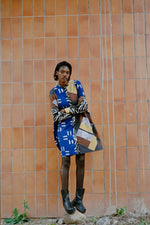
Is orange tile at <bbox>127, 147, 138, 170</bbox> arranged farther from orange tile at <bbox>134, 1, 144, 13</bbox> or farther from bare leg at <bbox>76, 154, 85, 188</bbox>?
orange tile at <bbox>134, 1, 144, 13</bbox>

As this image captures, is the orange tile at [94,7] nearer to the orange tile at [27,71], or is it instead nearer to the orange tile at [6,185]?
the orange tile at [27,71]

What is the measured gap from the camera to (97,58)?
3.88 metres

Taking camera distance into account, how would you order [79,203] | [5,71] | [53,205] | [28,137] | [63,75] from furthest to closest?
[5,71], [28,137], [53,205], [63,75], [79,203]

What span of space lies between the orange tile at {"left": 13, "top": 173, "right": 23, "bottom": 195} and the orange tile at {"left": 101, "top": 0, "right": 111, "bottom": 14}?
238 cm

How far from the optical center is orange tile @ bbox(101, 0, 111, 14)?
3.95 m

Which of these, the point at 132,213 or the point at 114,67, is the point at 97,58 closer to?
Result: the point at 114,67

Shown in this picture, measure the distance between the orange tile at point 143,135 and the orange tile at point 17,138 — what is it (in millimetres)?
1499

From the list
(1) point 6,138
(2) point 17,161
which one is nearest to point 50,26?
(1) point 6,138

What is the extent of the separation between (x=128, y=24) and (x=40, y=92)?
57.3 inches

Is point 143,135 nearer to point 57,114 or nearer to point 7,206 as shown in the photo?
point 57,114

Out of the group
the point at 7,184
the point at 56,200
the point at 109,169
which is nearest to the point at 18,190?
the point at 7,184

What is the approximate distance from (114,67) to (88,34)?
0.55 m

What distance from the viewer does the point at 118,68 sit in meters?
3.88

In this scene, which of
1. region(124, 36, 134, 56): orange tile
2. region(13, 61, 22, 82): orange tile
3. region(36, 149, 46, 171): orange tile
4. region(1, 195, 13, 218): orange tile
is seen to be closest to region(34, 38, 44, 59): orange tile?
region(13, 61, 22, 82): orange tile
